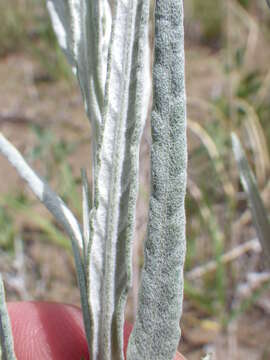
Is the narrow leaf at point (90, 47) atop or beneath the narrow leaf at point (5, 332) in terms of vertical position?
atop

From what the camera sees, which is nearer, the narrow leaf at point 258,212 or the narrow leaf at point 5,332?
the narrow leaf at point 5,332

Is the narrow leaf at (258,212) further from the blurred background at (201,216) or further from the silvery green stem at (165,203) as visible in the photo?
the blurred background at (201,216)

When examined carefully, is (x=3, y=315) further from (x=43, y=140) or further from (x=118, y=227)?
(x=43, y=140)

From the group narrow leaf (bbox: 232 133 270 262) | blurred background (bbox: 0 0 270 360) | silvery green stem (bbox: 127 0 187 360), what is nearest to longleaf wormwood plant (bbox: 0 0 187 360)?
silvery green stem (bbox: 127 0 187 360)

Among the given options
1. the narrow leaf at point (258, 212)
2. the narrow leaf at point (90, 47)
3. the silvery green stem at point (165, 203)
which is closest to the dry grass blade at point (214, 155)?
the narrow leaf at point (258, 212)

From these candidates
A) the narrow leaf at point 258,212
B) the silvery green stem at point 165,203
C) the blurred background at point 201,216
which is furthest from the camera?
the blurred background at point 201,216

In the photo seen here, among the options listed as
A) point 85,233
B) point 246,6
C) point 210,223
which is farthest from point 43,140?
point 246,6

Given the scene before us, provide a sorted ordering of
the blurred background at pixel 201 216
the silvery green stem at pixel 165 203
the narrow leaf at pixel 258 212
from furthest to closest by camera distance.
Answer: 1. the blurred background at pixel 201 216
2. the narrow leaf at pixel 258 212
3. the silvery green stem at pixel 165 203
